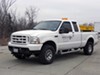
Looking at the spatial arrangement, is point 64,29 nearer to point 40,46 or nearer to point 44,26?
point 44,26

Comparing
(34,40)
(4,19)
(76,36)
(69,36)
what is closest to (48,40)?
(34,40)

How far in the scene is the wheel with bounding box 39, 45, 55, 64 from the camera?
30.9 feet

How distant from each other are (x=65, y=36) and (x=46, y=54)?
165 centimetres

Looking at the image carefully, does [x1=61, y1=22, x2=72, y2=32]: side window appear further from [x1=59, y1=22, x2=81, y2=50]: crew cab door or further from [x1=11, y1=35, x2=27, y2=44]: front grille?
[x1=11, y1=35, x2=27, y2=44]: front grille

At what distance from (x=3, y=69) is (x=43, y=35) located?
216 centimetres

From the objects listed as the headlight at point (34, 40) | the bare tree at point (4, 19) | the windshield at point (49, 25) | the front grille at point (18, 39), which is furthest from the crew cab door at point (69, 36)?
the bare tree at point (4, 19)

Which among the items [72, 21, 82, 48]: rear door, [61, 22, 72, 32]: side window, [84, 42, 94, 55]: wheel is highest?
[61, 22, 72, 32]: side window

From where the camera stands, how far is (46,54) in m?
9.58

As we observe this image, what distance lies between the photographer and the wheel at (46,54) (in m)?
9.41

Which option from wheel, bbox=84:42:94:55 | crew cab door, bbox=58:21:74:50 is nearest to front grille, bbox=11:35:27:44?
crew cab door, bbox=58:21:74:50

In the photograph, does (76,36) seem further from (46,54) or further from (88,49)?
(46,54)

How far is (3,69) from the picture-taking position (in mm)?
8570

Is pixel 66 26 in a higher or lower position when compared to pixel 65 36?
higher

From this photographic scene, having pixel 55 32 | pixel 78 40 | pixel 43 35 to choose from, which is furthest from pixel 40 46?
pixel 78 40
